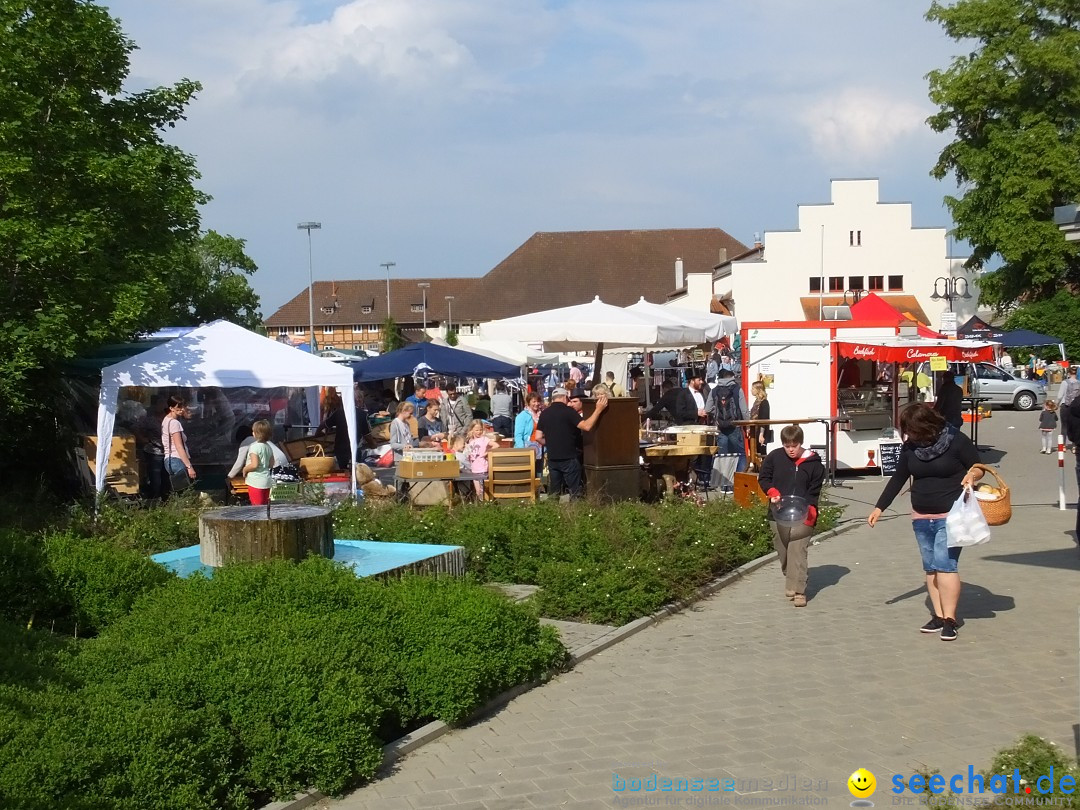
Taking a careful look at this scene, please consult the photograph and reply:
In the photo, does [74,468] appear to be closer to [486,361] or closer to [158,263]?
[158,263]

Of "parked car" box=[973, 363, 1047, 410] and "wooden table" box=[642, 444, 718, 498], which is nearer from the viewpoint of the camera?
"wooden table" box=[642, 444, 718, 498]

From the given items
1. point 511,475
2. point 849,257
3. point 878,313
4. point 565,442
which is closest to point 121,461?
point 511,475

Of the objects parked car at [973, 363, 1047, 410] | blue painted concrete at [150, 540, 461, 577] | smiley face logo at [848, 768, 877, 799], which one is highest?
parked car at [973, 363, 1047, 410]

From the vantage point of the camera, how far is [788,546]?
32.7 ft

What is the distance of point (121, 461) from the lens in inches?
622

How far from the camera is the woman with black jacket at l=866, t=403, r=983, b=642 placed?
8.46 meters

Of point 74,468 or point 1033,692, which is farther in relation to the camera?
point 74,468

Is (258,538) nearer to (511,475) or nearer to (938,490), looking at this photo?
(938,490)

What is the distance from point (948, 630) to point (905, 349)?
10.4m

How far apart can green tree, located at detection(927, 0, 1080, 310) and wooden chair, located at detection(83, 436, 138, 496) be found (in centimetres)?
3515

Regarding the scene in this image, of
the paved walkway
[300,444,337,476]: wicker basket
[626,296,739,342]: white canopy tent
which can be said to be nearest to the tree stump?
the paved walkway

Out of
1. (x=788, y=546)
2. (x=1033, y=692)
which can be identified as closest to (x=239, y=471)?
(x=788, y=546)

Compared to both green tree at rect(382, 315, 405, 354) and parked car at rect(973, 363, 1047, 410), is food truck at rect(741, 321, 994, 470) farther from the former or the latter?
green tree at rect(382, 315, 405, 354)

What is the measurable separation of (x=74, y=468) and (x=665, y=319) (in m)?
8.57
